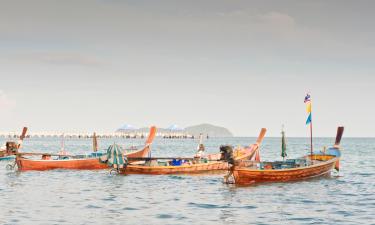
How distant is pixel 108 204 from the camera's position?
28031 mm

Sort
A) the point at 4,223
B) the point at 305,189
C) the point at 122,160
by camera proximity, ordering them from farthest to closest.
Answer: the point at 122,160
the point at 305,189
the point at 4,223

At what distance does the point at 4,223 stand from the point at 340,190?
24364mm

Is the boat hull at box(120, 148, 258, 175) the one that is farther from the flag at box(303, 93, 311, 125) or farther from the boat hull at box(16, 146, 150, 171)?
the flag at box(303, 93, 311, 125)

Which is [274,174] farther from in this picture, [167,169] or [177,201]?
[167,169]

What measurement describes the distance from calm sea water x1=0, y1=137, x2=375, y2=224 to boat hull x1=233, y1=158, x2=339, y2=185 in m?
0.63

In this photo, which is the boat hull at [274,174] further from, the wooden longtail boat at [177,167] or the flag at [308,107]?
the wooden longtail boat at [177,167]

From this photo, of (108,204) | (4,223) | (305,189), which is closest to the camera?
(4,223)

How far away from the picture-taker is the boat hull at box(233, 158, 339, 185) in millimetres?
35438

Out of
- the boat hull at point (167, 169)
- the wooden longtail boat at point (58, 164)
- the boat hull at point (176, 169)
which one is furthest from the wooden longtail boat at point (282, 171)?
the wooden longtail boat at point (58, 164)

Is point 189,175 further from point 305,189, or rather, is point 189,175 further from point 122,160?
point 305,189

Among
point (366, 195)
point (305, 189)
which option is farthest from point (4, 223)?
point (366, 195)

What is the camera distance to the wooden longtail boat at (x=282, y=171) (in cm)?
3553

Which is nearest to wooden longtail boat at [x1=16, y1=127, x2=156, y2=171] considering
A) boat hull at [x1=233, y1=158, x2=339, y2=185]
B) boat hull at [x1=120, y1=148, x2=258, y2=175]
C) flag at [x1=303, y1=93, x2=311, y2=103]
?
boat hull at [x1=120, y1=148, x2=258, y2=175]

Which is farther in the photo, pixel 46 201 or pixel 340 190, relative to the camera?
pixel 340 190
